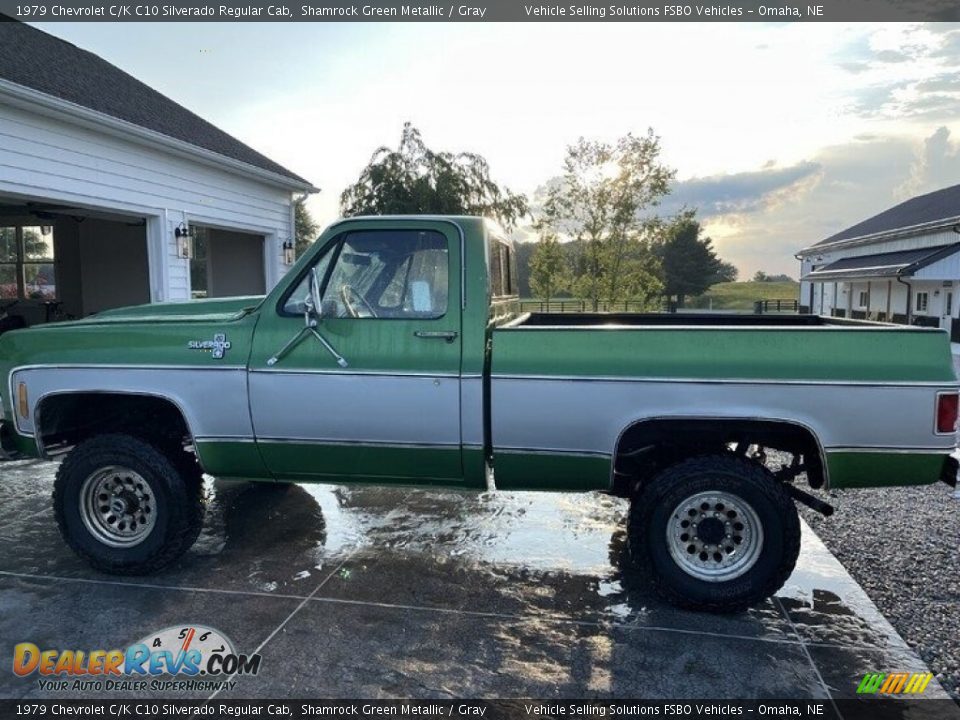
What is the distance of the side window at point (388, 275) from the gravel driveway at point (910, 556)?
3056 millimetres

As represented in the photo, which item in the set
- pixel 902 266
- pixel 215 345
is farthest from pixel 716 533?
pixel 902 266

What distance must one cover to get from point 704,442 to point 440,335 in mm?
1605

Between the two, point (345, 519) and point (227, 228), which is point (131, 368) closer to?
Answer: point (345, 519)

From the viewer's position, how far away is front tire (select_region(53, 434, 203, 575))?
4.10m

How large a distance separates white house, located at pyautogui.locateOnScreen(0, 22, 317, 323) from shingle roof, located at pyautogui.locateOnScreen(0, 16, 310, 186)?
4cm

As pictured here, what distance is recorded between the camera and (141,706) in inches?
116

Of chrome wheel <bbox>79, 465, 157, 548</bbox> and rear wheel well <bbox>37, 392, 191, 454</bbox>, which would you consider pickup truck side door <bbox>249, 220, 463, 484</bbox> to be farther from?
chrome wheel <bbox>79, 465, 157, 548</bbox>

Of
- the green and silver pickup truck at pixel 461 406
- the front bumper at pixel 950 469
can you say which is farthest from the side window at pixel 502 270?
the front bumper at pixel 950 469

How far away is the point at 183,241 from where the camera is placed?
10.6 metres

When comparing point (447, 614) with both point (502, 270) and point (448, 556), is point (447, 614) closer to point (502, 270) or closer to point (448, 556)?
point (448, 556)

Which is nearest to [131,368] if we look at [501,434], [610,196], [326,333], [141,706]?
[326,333]

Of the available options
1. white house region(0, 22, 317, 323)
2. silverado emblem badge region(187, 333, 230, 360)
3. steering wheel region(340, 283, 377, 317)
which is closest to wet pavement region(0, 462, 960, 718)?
silverado emblem badge region(187, 333, 230, 360)

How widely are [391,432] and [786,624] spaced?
7.71ft

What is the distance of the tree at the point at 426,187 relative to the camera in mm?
17109
